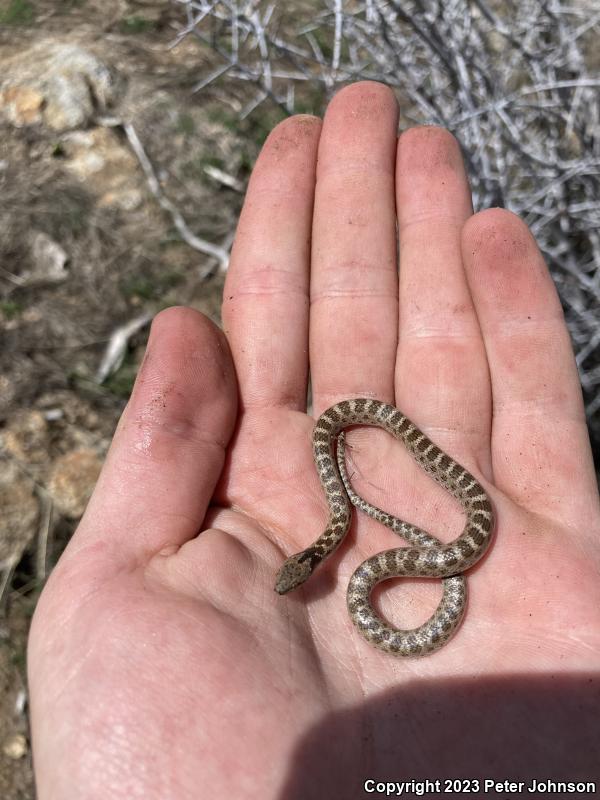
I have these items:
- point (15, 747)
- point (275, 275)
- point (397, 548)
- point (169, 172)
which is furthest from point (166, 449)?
point (169, 172)

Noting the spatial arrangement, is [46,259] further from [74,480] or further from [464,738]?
[464,738]

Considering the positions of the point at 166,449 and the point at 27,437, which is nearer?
the point at 166,449

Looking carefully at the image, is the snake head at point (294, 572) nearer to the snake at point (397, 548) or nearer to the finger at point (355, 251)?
the snake at point (397, 548)

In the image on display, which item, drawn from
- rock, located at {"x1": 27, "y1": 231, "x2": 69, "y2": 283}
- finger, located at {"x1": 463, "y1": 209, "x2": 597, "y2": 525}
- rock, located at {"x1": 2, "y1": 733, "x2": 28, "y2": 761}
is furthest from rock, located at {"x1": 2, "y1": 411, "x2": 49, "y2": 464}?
finger, located at {"x1": 463, "y1": 209, "x2": 597, "y2": 525}

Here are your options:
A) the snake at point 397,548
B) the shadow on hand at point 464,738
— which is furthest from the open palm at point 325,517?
the snake at point 397,548

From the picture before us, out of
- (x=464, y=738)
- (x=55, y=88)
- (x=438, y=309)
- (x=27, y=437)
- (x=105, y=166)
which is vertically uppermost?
(x=55, y=88)

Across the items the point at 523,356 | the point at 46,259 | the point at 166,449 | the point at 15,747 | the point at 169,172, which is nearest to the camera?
the point at 166,449
